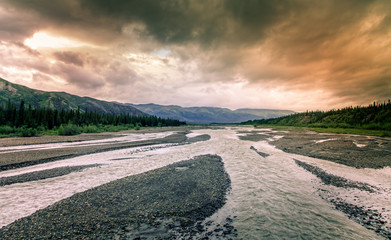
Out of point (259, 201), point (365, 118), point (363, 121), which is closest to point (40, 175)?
point (259, 201)

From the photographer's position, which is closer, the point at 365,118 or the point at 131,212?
the point at 131,212

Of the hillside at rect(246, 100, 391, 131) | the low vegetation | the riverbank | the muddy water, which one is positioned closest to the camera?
the riverbank

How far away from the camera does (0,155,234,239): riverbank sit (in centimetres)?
598

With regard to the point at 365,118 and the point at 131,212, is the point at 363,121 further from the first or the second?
the point at 131,212

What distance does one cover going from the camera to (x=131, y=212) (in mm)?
7355

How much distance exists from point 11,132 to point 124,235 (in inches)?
2133

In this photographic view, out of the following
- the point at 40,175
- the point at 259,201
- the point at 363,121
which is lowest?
the point at 40,175

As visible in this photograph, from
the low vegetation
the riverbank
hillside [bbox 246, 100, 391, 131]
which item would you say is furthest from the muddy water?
hillside [bbox 246, 100, 391, 131]

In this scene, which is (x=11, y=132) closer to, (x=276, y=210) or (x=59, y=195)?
(x=59, y=195)

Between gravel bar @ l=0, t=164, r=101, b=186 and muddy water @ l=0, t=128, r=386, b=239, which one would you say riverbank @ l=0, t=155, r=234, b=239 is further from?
gravel bar @ l=0, t=164, r=101, b=186

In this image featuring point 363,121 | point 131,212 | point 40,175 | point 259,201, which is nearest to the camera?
point 131,212

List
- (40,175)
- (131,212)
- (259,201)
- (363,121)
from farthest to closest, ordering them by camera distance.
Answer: (363,121)
(40,175)
(259,201)
(131,212)

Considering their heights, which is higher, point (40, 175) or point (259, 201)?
point (259, 201)

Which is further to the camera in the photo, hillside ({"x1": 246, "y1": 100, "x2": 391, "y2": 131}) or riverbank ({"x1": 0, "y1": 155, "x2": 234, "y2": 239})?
hillside ({"x1": 246, "y1": 100, "x2": 391, "y2": 131})
